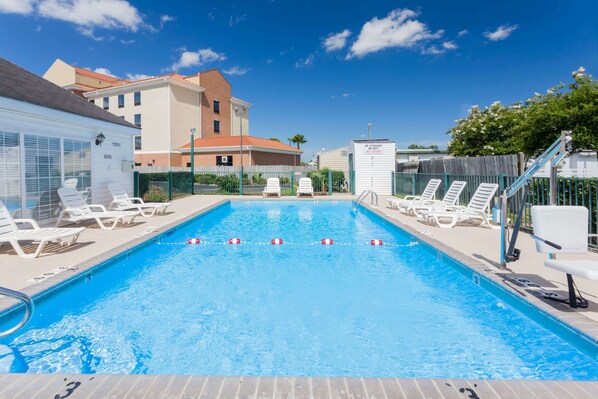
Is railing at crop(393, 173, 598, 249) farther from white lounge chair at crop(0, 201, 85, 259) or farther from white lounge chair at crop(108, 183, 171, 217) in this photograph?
white lounge chair at crop(108, 183, 171, 217)

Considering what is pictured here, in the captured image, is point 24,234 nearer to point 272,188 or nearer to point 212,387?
point 212,387

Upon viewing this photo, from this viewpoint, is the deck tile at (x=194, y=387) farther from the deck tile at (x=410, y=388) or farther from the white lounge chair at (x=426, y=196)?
the white lounge chair at (x=426, y=196)

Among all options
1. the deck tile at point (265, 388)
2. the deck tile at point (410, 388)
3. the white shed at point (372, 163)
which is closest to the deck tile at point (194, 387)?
the deck tile at point (265, 388)

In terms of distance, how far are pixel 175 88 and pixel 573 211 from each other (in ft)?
120

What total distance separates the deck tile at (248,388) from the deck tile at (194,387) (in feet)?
0.82

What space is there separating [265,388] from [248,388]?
0.11 meters

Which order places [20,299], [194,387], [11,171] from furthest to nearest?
[11,171] → [20,299] → [194,387]

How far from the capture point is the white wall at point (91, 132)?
7316 millimetres

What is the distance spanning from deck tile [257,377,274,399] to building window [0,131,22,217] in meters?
7.51

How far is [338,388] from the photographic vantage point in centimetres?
228

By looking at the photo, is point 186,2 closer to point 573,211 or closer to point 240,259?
point 240,259

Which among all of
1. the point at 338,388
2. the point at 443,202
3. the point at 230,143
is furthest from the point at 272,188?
the point at 338,388

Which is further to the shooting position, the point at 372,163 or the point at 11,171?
the point at 372,163

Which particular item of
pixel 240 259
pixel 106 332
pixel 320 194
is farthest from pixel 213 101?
pixel 106 332
